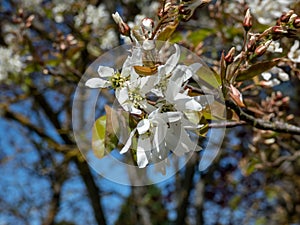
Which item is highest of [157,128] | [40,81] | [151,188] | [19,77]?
[157,128]

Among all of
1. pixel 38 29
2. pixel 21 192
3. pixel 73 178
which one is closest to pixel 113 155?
pixel 38 29

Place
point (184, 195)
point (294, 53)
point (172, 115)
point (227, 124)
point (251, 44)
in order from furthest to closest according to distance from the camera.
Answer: point (184, 195) → point (294, 53) → point (227, 124) → point (251, 44) → point (172, 115)

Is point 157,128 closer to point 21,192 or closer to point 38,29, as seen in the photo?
point 38,29

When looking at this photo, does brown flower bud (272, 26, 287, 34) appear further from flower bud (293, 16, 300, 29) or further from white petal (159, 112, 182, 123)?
white petal (159, 112, 182, 123)

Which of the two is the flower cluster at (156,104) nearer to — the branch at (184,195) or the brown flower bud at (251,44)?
the brown flower bud at (251,44)

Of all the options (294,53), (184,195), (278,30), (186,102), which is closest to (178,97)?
(186,102)

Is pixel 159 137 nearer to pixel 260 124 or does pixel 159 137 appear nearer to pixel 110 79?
pixel 110 79
